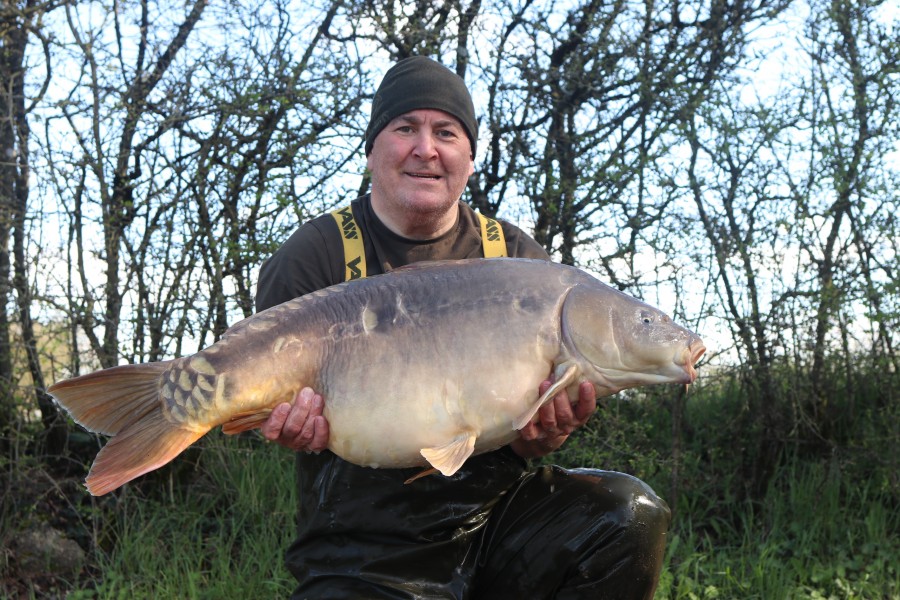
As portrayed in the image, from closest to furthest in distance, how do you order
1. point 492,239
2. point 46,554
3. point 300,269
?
point 300,269 < point 492,239 < point 46,554

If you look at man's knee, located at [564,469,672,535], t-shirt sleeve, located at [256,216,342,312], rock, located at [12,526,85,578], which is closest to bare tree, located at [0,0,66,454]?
rock, located at [12,526,85,578]

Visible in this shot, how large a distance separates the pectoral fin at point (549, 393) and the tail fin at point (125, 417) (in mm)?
700

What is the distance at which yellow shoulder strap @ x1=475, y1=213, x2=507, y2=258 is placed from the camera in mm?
2633

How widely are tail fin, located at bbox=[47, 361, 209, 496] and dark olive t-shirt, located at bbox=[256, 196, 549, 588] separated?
498mm

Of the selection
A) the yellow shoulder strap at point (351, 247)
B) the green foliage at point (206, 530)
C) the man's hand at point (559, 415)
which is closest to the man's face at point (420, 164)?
the yellow shoulder strap at point (351, 247)

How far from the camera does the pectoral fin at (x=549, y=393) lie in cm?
203

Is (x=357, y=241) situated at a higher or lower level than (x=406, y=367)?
higher

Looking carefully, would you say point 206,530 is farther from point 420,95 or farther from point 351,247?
point 420,95

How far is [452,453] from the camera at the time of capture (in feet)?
6.57

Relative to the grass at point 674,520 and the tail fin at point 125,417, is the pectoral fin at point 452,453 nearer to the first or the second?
the tail fin at point 125,417

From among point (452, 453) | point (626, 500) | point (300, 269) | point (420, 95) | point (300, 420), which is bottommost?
point (626, 500)

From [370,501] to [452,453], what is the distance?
45cm

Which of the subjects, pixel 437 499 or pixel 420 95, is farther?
pixel 420 95

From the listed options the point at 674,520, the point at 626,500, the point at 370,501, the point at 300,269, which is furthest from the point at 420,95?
the point at 674,520
